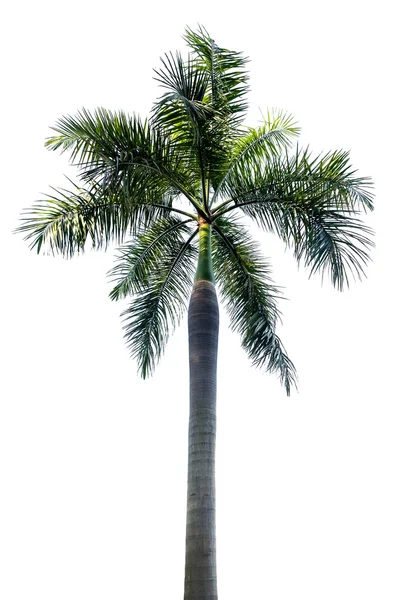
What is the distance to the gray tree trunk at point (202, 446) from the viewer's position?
23.4ft

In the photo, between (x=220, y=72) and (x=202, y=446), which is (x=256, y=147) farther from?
(x=202, y=446)

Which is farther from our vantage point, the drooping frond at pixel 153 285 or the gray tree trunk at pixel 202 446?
the drooping frond at pixel 153 285

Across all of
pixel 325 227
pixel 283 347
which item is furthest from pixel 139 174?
pixel 283 347

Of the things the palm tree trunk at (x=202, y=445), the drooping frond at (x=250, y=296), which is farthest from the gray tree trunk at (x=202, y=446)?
the drooping frond at (x=250, y=296)

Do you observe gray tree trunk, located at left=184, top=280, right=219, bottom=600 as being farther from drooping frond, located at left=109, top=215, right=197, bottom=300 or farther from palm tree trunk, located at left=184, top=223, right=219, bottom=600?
drooping frond, located at left=109, top=215, right=197, bottom=300

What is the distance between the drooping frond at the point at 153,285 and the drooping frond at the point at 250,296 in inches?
Answer: 29.5

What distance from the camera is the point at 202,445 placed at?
7926mm

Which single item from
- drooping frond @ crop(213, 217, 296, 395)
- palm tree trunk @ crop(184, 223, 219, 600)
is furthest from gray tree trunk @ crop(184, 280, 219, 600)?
drooping frond @ crop(213, 217, 296, 395)

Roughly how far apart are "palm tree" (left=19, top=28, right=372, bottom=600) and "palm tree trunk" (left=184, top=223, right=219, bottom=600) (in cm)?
2

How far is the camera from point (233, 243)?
11070 mm

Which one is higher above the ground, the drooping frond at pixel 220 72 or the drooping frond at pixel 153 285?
the drooping frond at pixel 220 72

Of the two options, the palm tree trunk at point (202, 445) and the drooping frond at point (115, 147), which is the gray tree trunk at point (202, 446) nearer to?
the palm tree trunk at point (202, 445)

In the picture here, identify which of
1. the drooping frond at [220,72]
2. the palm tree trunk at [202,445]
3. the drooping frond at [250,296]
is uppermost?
the drooping frond at [220,72]

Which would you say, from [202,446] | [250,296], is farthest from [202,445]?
[250,296]
